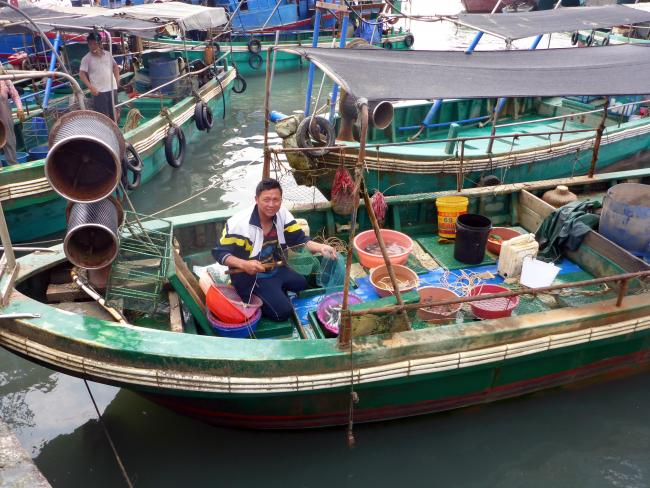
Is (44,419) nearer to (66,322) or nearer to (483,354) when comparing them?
(66,322)

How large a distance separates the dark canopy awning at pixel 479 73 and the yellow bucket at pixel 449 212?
58.9 inches

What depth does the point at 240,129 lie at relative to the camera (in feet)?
42.7

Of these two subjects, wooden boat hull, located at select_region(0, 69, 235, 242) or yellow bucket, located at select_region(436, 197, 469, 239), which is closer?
yellow bucket, located at select_region(436, 197, 469, 239)

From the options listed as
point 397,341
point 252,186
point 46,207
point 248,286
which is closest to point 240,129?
point 252,186

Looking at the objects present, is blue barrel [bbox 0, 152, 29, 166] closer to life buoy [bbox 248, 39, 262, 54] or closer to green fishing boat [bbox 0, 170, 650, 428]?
green fishing boat [bbox 0, 170, 650, 428]

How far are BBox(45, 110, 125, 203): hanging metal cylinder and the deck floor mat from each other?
3249 millimetres

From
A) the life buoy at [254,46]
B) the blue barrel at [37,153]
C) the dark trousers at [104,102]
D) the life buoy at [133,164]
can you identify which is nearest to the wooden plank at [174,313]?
the life buoy at [133,164]

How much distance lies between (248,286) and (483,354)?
1839mm

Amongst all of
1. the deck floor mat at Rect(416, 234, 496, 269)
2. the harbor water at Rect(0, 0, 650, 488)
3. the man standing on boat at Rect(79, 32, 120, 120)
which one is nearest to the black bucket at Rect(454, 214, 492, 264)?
the deck floor mat at Rect(416, 234, 496, 269)

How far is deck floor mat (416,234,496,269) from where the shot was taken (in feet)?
17.4

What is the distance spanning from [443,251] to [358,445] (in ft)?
7.64

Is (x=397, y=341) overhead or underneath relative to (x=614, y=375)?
overhead

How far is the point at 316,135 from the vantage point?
5.71m

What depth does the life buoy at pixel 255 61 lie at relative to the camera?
18.2m
